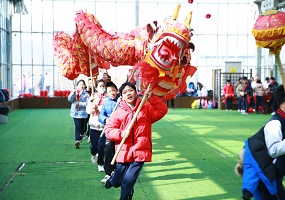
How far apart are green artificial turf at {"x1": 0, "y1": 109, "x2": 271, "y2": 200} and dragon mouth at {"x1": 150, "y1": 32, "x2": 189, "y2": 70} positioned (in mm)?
1874

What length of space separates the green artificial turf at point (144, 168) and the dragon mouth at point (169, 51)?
1.87 metres

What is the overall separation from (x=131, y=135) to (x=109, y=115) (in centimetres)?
200

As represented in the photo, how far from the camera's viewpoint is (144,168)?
951 centimetres

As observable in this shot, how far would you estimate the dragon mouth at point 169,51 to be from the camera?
21.3ft

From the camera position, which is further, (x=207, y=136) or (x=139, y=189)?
(x=207, y=136)

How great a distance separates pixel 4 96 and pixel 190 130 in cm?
924

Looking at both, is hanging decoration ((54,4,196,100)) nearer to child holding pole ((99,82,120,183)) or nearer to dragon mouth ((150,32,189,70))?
dragon mouth ((150,32,189,70))

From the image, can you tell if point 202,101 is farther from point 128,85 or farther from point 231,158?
point 128,85

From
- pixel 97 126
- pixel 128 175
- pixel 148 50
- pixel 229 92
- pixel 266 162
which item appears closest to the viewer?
pixel 266 162

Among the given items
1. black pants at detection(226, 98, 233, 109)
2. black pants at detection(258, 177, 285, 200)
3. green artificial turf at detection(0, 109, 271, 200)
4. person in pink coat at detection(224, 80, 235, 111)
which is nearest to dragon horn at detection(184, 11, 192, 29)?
green artificial turf at detection(0, 109, 271, 200)

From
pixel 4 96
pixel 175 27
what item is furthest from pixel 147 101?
pixel 4 96

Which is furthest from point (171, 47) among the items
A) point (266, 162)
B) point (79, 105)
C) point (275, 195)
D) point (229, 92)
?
point (229, 92)

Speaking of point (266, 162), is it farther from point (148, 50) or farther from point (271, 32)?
point (148, 50)

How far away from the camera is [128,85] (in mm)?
6320
